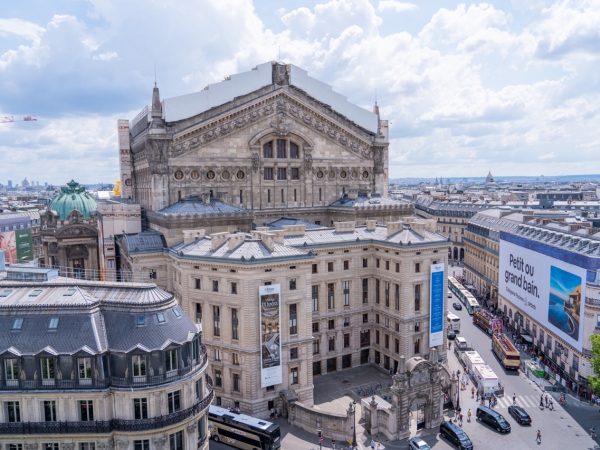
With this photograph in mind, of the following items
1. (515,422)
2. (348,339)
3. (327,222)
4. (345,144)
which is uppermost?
(345,144)

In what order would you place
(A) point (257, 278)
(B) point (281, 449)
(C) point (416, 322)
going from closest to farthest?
(B) point (281, 449), (A) point (257, 278), (C) point (416, 322)

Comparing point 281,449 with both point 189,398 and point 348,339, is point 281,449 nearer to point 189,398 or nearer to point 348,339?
point 189,398

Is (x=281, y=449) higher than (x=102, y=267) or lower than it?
lower

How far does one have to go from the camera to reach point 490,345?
299 feet

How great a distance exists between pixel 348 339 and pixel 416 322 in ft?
34.5

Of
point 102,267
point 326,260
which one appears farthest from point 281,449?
point 102,267

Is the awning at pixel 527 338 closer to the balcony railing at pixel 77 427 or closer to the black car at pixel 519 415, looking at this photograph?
the black car at pixel 519 415

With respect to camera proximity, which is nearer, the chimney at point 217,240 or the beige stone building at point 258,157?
the chimney at point 217,240

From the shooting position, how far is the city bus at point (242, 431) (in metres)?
52.9

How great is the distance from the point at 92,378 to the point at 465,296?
91.7 meters

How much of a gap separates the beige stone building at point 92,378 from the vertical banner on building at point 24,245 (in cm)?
10634

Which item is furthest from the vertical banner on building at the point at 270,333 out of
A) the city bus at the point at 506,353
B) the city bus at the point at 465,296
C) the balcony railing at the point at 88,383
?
the city bus at the point at 465,296

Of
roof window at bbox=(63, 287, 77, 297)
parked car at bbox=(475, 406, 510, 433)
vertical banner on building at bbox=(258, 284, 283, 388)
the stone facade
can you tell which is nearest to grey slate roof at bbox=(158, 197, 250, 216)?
the stone facade

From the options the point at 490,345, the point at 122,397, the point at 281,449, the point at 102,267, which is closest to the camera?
the point at 122,397
